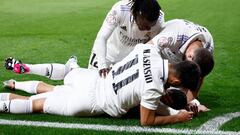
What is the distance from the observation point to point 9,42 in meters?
10.2

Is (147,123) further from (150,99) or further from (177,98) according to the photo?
(177,98)

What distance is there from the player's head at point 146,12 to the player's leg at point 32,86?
1.39m

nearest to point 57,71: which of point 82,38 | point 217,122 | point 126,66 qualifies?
point 126,66

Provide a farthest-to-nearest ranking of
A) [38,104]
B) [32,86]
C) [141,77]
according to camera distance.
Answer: [32,86] → [38,104] → [141,77]

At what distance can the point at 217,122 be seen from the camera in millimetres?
5211

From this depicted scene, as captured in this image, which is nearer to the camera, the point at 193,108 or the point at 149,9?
the point at 149,9

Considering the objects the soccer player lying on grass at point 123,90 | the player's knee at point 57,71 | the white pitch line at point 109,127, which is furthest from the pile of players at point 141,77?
the player's knee at point 57,71

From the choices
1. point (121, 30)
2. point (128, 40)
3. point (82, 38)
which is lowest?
point (82, 38)

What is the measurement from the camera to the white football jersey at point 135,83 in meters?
4.72

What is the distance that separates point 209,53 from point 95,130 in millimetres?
1331

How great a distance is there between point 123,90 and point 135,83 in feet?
0.55

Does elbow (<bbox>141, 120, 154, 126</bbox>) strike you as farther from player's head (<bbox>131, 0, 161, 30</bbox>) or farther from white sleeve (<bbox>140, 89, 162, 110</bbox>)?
player's head (<bbox>131, 0, 161, 30</bbox>)

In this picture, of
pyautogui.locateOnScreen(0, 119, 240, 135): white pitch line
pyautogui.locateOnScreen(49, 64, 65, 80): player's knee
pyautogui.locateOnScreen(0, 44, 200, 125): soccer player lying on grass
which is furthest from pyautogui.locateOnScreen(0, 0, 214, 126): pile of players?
pyautogui.locateOnScreen(49, 64, 65, 80): player's knee

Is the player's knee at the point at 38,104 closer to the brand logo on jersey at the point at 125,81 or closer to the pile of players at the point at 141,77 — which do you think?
the pile of players at the point at 141,77
